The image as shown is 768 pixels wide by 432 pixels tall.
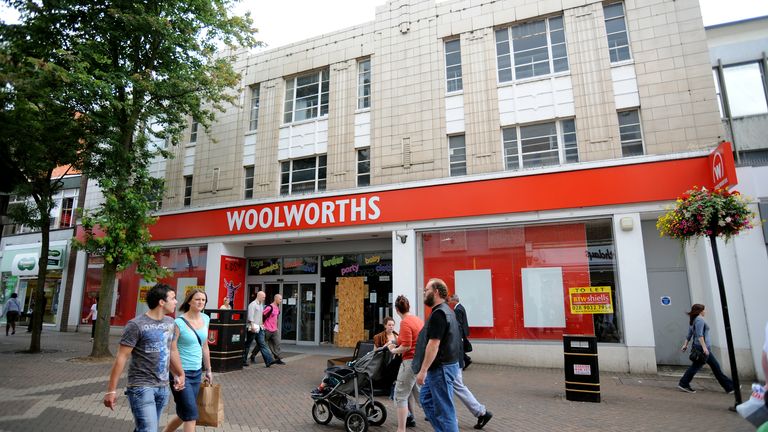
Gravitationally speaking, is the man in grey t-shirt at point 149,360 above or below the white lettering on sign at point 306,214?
below

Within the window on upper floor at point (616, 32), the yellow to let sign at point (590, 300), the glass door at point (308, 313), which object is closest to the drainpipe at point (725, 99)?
the window on upper floor at point (616, 32)

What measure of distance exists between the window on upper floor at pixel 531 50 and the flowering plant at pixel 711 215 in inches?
249

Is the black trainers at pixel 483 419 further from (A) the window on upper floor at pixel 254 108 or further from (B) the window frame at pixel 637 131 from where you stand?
(A) the window on upper floor at pixel 254 108

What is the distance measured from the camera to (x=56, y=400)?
734 centimetres

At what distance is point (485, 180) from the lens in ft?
Answer: 40.0

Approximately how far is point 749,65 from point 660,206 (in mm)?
6858

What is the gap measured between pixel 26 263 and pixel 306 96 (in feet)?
59.5

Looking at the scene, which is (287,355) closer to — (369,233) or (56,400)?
(369,233)

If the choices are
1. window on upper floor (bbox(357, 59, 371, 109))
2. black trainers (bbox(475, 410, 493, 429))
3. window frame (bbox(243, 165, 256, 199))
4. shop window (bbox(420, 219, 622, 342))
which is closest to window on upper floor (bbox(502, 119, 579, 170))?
shop window (bbox(420, 219, 622, 342))

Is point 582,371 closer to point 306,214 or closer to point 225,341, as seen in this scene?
point 225,341

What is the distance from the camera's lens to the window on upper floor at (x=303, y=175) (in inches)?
606

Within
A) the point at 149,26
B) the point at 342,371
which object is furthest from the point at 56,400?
the point at 149,26

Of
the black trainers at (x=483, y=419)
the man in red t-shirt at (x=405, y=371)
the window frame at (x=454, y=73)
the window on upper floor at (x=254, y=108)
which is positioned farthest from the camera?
the window on upper floor at (x=254, y=108)

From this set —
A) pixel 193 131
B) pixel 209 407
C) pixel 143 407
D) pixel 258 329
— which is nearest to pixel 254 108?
pixel 193 131
